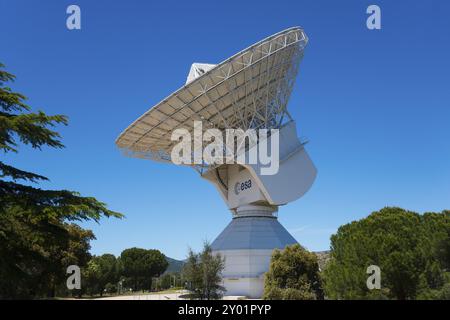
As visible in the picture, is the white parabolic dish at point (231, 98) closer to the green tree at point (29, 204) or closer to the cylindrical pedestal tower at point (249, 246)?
the cylindrical pedestal tower at point (249, 246)

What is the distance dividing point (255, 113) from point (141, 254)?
57.8 m

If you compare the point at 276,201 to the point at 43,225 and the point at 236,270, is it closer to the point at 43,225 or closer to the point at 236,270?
the point at 236,270

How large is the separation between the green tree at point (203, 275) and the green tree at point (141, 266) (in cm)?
5094

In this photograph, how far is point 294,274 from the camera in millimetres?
38406

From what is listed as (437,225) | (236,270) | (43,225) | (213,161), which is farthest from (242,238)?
(43,225)

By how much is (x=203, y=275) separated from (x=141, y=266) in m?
52.6

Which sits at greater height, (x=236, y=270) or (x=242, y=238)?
(x=242, y=238)

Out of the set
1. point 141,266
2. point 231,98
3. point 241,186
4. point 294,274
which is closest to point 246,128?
point 231,98

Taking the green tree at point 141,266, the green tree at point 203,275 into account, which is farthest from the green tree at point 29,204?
Result: the green tree at point 141,266

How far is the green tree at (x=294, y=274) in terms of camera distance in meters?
37.6

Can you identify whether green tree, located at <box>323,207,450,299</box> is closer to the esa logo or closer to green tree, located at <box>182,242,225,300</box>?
green tree, located at <box>182,242,225,300</box>

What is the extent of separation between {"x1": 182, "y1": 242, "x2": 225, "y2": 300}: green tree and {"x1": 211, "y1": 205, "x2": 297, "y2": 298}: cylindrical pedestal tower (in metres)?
3.23

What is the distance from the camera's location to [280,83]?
43719 mm

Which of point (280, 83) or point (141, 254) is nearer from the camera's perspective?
point (280, 83)
